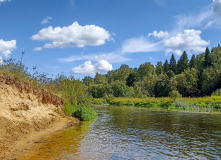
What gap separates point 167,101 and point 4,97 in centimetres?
4160

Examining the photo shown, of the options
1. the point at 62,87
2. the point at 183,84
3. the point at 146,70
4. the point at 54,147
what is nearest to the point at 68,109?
the point at 62,87

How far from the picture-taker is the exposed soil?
33.8 feet

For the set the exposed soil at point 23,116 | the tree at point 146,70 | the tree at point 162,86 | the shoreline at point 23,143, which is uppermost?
the tree at point 146,70

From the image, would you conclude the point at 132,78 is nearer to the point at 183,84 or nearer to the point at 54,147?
the point at 183,84

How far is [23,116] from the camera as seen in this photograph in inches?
527

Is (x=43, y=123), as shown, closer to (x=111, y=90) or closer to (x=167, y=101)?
(x=167, y=101)

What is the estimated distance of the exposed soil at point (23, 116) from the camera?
33.8 ft

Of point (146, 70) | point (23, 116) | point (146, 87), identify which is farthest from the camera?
point (146, 70)

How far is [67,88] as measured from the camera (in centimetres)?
2298

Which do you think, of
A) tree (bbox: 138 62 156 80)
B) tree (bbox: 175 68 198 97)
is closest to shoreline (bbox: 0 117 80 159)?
tree (bbox: 175 68 198 97)

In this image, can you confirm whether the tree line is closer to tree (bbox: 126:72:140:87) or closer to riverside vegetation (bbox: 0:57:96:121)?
tree (bbox: 126:72:140:87)

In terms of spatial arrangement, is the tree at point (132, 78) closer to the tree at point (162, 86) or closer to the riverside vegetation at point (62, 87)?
the tree at point (162, 86)

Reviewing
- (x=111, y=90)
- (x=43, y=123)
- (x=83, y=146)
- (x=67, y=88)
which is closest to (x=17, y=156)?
(x=83, y=146)

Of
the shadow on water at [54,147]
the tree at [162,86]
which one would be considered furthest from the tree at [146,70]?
the shadow on water at [54,147]
